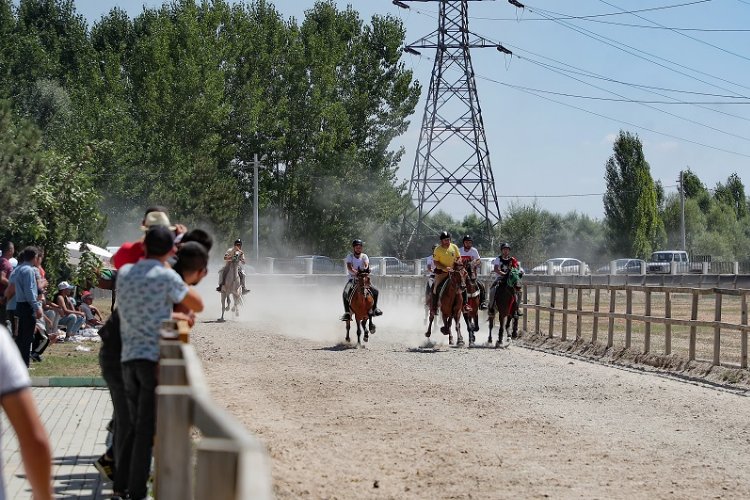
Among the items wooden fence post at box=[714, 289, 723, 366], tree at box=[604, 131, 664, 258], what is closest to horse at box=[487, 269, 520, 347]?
wooden fence post at box=[714, 289, 723, 366]

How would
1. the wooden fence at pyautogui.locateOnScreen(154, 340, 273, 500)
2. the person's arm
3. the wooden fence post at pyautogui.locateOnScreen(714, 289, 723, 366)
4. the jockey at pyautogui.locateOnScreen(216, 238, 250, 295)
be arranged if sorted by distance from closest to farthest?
the wooden fence at pyautogui.locateOnScreen(154, 340, 273, 500) < the person's arm < the wooden fence post at pyautogui.locateOnScreen(714, 289, 723, 366) < the jockey at pyautogui.locateOnScreen(216, 238, 250, 295)

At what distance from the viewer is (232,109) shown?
236 feet

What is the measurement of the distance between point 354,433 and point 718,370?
8714 millimetres

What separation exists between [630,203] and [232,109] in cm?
3593

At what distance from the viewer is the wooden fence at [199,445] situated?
3148 mm

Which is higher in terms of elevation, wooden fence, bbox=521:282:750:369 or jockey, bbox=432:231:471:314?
jockey, bbox=432:231:471:314

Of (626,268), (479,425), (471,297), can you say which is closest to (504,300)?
(471,297)

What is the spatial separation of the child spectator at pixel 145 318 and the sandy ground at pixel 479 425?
1757 millimetres

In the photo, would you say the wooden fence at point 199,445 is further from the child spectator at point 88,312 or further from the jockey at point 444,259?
the child spectator at point 88,312

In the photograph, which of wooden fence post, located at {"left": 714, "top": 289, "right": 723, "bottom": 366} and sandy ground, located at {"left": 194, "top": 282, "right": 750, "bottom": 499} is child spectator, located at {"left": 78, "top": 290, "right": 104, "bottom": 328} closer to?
sandy ground, located at {"left": 194, "top": 282, "right": 750, "bottom": 499}

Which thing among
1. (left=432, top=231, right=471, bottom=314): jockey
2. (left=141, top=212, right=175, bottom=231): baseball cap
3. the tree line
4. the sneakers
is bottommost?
the sneakers

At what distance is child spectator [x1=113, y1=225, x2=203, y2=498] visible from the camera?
7.57 metres

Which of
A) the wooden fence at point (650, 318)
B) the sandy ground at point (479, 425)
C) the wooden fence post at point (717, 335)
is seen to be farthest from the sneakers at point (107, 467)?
the wooden fence post at point (717, 335)

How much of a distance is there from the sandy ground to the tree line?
4062 centimetres
